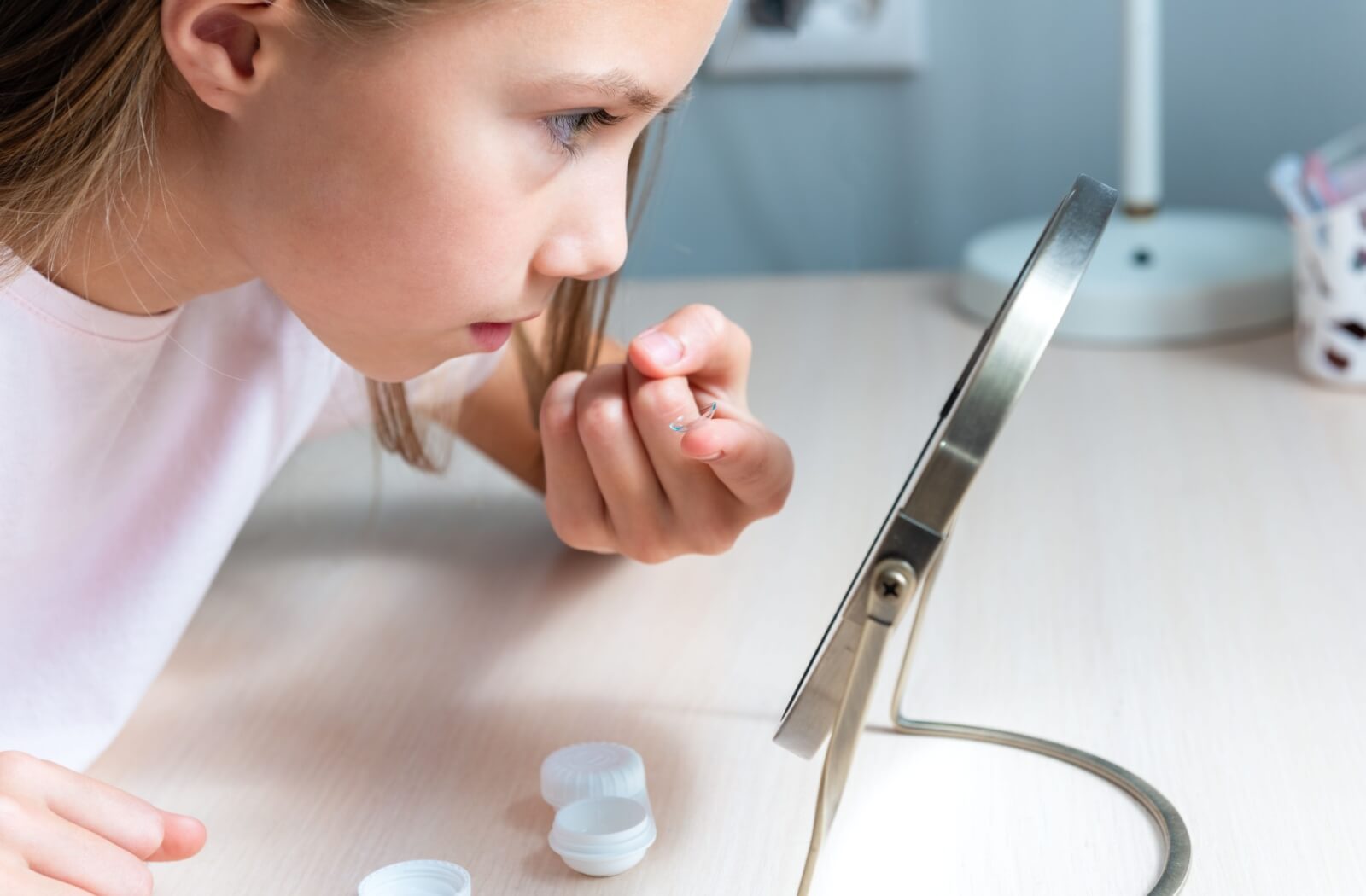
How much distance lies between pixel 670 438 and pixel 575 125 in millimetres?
132

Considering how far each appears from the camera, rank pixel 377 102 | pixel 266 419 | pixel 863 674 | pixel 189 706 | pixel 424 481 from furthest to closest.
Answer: pixel 424 481
pixel 266 419
pixel 189 706
pixel 377 102
pixel 863 674

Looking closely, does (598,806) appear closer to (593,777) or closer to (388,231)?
(593,777)

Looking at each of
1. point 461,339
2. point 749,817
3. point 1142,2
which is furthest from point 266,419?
point 1142,2

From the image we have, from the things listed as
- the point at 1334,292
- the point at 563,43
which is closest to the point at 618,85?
the point at 563,43

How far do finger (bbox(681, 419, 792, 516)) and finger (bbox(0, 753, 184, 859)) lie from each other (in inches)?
8.7

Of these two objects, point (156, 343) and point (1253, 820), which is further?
point (156, 343)

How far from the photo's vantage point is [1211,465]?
31.0 inches

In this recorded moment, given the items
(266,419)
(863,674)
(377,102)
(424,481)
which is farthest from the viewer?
(424,481)

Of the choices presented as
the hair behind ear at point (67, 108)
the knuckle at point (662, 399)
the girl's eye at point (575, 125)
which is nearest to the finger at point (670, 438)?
the knuckle at point (662, 399)

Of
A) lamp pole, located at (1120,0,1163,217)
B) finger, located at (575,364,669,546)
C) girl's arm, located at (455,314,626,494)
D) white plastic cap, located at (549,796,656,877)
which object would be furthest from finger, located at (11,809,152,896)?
lamp pole, located at (1120,0,1163,217)

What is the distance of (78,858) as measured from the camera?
1.47 feet

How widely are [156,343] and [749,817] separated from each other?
35 centimetres

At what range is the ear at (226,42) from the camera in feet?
1.63

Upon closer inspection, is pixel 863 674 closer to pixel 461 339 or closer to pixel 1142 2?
pixel 461 339
